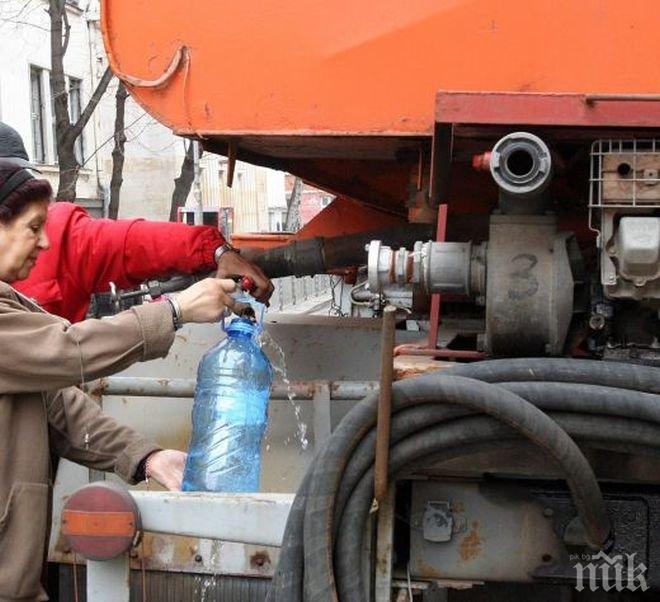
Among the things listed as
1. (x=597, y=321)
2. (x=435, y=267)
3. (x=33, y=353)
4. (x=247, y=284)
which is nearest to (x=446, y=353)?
(x=435, y=267)

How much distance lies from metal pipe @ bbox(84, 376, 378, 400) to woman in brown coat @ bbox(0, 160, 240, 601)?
721mm

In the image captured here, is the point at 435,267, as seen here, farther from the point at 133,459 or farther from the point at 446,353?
the point at 133,459

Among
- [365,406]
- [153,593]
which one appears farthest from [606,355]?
[153,593]

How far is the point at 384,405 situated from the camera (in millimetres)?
2141

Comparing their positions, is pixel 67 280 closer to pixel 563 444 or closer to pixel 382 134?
pixel 382 134

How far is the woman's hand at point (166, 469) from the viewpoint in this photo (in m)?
3.01

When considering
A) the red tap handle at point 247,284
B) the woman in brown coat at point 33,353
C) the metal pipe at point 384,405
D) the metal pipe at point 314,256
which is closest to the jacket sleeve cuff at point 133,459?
the woman in brown coat at point 33,353

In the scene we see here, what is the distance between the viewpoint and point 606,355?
238 cm

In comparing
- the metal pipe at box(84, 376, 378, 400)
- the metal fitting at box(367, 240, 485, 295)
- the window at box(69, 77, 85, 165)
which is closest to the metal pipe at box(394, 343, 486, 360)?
the metal fitting at box(367, 240, 485, 295)

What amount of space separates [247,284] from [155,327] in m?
0.89

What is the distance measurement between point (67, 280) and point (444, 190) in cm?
182

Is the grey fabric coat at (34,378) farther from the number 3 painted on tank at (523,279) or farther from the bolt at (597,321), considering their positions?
the bolt at (597,321)

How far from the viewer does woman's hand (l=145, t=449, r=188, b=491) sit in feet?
9.87

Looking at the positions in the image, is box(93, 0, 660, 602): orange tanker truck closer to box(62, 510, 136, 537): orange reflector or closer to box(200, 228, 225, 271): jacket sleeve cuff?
box(62, 510, 136, 537): orange reflector
